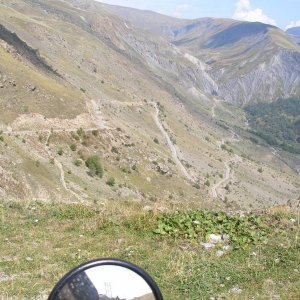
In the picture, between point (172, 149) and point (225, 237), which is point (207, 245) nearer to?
point (225, 237)

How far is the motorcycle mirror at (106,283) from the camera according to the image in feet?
12.0

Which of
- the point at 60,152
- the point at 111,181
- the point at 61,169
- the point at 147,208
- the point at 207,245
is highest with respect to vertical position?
the point at 207,245

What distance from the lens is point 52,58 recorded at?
5645 inches

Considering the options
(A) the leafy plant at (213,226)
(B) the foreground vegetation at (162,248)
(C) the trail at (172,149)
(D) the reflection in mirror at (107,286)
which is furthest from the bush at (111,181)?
(D) the reflection in mirror at (107,286)

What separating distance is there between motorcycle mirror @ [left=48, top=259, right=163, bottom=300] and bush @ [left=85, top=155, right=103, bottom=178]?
7013 cm

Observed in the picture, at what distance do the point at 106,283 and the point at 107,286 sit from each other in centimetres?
4

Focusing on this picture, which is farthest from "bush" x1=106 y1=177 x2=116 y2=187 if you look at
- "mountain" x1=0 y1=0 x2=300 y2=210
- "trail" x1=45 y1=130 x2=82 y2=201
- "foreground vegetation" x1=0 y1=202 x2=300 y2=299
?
"foreground vegetation" x1=0 y1=202 x2=300 y2=299

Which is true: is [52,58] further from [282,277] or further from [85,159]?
[282,277]

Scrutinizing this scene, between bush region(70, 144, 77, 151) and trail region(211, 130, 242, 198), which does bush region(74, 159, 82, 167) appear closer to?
bush region(70, 144, 77, 151)

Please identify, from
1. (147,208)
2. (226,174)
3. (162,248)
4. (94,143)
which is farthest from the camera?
(226,174)

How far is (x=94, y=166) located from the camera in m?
75.5

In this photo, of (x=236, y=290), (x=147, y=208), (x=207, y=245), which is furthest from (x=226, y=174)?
(x=236, y=290)

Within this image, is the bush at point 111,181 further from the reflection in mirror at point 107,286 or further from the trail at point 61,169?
the reflection in mirror at point 107,286

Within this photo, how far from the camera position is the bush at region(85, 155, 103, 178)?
74375 mm
